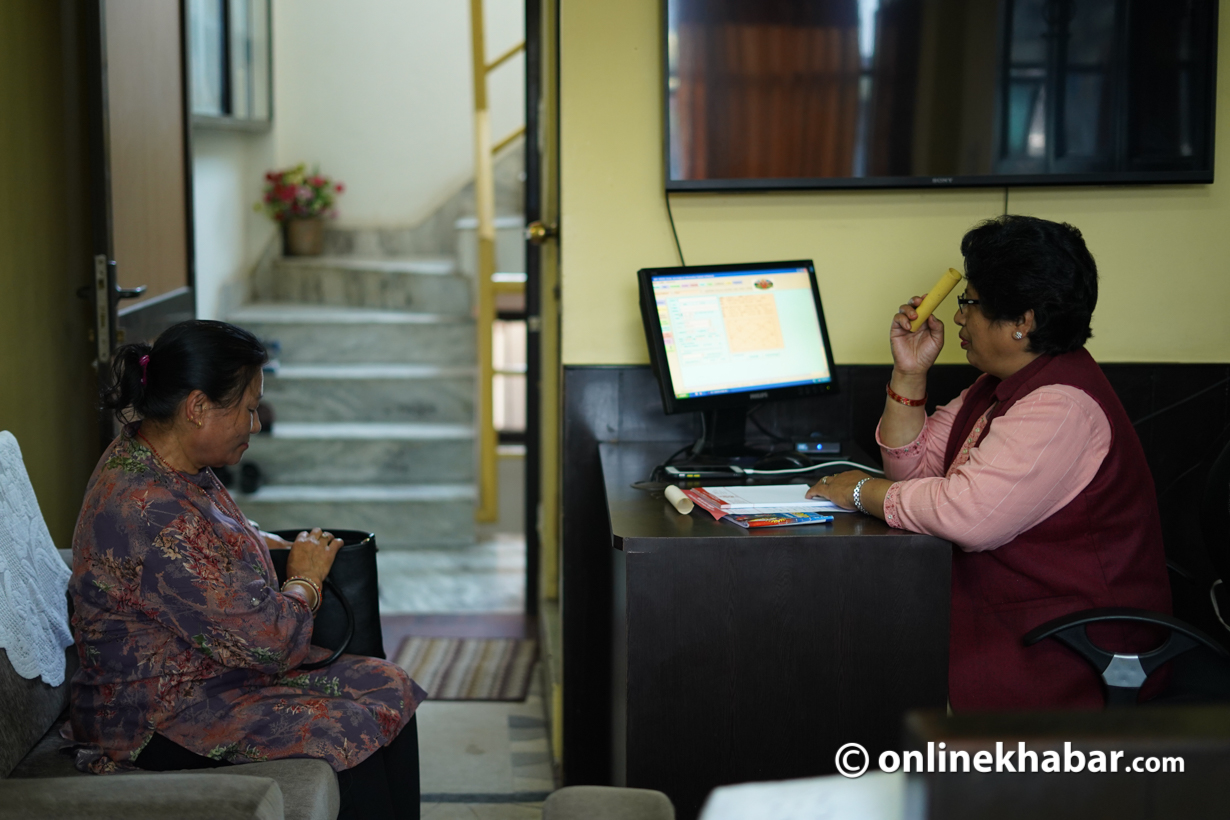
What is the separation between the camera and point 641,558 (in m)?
1.77

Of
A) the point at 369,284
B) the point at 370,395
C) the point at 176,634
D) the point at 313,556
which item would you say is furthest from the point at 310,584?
the point at 369,284

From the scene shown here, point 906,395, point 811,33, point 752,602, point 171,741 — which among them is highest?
point 811,33

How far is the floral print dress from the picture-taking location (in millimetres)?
1649

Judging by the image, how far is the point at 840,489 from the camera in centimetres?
193

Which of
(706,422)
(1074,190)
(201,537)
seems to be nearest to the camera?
(201,537)

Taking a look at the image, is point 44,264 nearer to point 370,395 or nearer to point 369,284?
point 370,395

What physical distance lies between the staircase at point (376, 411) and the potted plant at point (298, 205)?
Answer: 0.55 metres

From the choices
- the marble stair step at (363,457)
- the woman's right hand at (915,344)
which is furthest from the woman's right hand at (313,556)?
the marble stair step at (363,457)

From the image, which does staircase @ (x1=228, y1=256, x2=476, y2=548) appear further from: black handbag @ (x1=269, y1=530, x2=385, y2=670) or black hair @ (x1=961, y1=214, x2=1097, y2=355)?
black hair @ (x1=961, y1=214, x2=1097, y2=355)

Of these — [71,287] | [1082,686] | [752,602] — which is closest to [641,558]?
[752,602]

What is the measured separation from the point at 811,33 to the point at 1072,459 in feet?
3.71

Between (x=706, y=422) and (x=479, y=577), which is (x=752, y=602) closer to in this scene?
(x=706, y=422)

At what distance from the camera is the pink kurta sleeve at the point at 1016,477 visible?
5.77ft

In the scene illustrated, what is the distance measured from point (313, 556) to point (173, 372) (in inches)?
15.9
